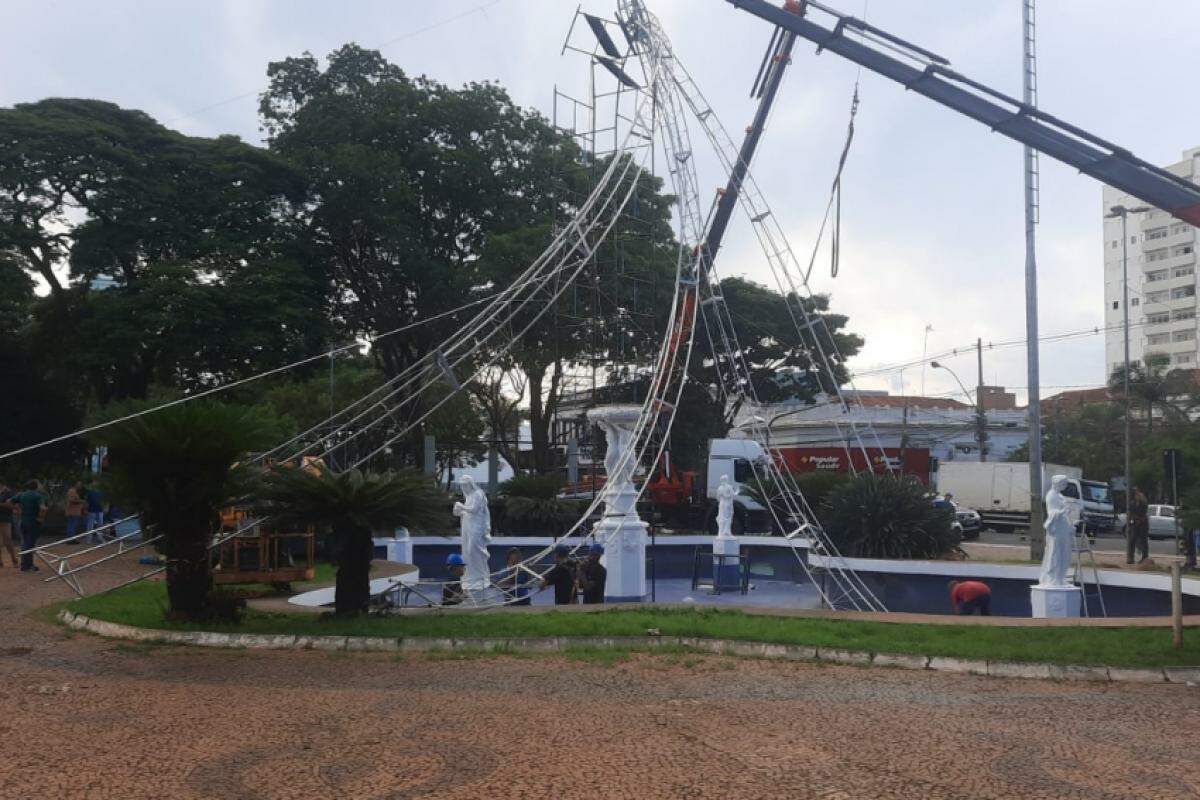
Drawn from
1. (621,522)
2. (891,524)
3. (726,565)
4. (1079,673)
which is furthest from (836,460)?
(1079,673)

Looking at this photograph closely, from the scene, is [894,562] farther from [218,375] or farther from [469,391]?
[469,391]

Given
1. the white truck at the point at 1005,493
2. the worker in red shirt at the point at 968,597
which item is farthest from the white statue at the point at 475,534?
the white truck at the point at 1005,493

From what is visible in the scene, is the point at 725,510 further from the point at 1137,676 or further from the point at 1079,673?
the point at 1137,676

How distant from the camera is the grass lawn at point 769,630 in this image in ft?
35.3

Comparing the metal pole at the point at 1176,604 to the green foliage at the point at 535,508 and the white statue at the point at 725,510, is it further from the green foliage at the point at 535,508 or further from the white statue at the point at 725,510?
the green foliage at the point at 535,508

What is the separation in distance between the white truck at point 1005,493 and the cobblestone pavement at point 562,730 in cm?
3398

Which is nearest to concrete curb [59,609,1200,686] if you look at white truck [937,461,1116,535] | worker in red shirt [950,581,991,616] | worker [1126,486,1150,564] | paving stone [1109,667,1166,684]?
paving stone [1109,667,1166,684]

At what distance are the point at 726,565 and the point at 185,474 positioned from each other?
12.8 meters

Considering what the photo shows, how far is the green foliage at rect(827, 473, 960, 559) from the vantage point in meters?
20.9

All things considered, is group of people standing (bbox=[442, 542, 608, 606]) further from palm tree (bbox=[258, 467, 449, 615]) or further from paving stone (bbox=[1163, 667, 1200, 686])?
paving stone (bbox=[1163, 667, 1200, 686])

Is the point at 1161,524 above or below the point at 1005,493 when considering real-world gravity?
below

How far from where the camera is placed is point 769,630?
1230 cm

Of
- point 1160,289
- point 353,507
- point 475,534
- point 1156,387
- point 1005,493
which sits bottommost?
point 1005,493

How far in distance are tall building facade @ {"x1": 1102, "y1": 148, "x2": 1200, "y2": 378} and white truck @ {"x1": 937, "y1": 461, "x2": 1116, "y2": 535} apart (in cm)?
3608
